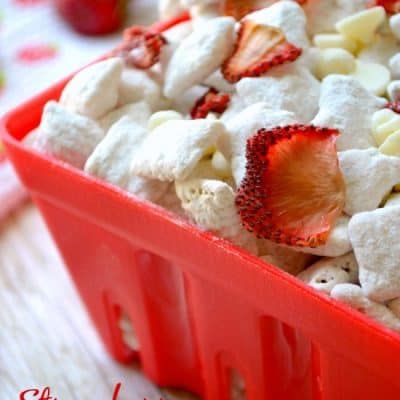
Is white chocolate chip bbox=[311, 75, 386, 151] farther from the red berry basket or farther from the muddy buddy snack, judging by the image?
the red berry basket

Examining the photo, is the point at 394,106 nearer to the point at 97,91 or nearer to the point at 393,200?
the point at 393,200

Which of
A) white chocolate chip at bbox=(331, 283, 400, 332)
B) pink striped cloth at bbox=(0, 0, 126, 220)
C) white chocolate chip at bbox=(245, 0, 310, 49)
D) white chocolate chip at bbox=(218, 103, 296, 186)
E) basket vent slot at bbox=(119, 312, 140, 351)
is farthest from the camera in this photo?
pink striped cloth at bbox=(0, 0, 126, 220)

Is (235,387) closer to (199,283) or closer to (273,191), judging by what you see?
(199,283)

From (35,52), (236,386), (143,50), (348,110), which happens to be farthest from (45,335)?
(35,52)

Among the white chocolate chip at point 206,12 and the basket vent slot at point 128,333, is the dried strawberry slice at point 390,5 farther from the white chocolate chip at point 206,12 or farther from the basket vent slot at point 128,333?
the basket vent slot at point 128,333

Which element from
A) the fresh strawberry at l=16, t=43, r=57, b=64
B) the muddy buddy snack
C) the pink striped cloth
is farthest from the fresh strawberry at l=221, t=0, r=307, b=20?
the fresh strawberry at l=16, t=43, r=57, b=64

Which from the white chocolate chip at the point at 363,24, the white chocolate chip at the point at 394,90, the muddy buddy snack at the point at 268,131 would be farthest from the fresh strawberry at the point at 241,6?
the white chocolate chip at the point at 394,90

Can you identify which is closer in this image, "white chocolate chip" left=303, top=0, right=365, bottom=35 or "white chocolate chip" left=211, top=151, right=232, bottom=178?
"white chocolate chip" left=211, top=151, right=232, bottom=178
